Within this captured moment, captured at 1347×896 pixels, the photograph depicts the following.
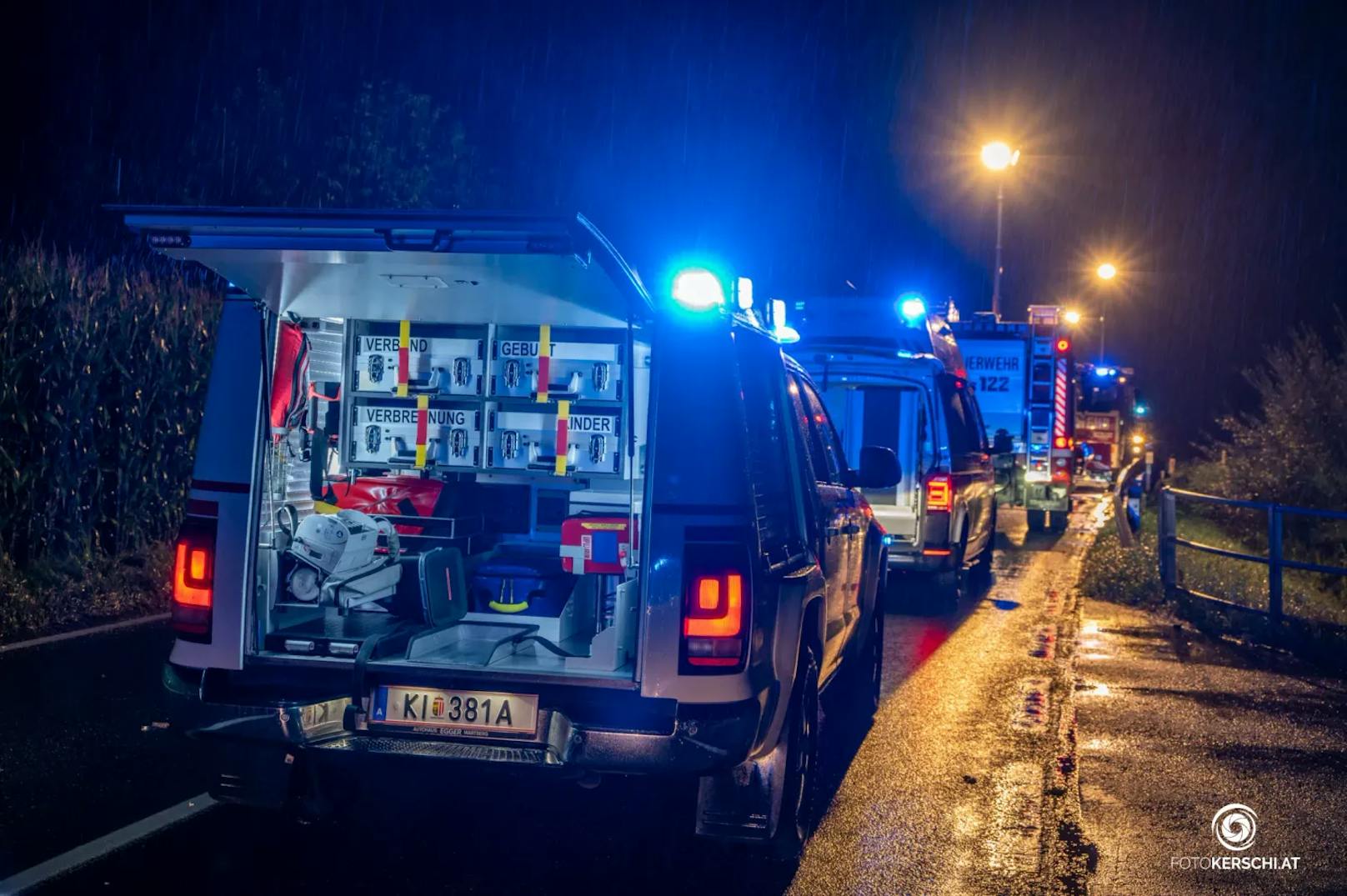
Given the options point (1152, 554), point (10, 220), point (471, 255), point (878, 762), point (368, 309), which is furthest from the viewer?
point (10, 220)

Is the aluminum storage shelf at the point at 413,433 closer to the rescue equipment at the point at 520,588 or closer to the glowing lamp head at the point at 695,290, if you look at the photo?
the rescue equipment at the point at 520,588

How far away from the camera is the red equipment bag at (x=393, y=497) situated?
6.23 metres

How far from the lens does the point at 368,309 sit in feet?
19.1

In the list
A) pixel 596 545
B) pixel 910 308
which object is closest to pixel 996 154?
pixel 910 308

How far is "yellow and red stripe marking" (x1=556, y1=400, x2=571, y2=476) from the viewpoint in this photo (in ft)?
20.6

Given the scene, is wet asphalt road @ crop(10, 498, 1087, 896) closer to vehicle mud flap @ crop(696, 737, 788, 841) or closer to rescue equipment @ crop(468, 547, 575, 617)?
vehicle mud flap @ crop(696, 737, 788, 841)

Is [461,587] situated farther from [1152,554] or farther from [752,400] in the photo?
[1152,554]

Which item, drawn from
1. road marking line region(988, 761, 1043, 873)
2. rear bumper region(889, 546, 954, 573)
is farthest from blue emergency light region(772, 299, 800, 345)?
rear bumper region(889, 546, 954, 573)

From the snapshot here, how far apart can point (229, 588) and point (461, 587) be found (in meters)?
1.02

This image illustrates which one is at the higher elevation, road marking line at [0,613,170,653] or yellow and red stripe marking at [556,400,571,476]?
yellow and red stripe marking at [556,400,571,476]

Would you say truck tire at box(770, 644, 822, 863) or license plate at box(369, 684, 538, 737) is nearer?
license plate at box(369, 684, 538, 737)

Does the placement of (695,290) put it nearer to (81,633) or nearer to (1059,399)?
(81,633)

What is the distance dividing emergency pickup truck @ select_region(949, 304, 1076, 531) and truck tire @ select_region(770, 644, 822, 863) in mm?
16827

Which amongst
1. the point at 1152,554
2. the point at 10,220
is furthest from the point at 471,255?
the point at 10,220
